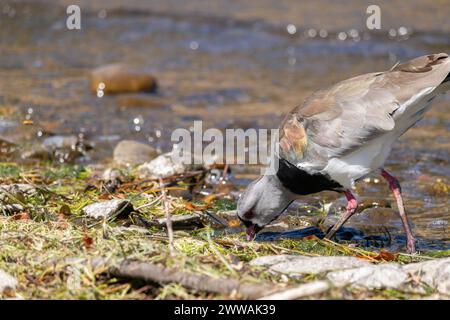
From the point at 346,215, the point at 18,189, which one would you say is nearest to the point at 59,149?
the point at 18,189

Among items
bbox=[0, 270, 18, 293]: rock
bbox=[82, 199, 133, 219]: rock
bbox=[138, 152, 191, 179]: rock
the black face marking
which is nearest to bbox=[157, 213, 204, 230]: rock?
bbox=[82, 199, 133, 219]: rock

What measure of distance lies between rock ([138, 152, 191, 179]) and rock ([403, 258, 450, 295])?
2.80m

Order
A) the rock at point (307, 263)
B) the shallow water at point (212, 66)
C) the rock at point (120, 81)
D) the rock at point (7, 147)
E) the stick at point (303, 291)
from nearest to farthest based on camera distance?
the stick at point (303, 291) < the rock at point (307, 263) < the rock at point (7, 147) < the shallow water at point (212, 66) < the rock at point (120, 81)

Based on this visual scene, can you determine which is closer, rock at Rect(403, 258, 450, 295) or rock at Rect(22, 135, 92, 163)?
rock at Rect(403, 258, 450, 295)

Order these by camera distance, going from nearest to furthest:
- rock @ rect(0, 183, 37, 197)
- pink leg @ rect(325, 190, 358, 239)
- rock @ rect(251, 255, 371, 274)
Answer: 1. rock @ rect(251, 255, 371, 274)
2. pink leg @ rect(325, 190, 358, 239)
3. rock @ rect(0, 183, 37, 197)

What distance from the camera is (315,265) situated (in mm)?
Answer: 4207

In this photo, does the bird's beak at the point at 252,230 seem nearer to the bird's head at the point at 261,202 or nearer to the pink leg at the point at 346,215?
the bird's head at the point at 261,202

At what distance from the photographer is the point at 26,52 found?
12.7 metres

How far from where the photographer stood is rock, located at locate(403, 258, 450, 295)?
13.1 ft

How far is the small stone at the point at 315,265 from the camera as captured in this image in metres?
4.16

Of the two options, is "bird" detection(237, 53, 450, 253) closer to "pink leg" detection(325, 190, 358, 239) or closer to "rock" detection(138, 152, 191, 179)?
"pink leg" detection(325, 190, 358, 239)

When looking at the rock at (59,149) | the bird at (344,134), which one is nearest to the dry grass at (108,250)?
the bird at (344,134)

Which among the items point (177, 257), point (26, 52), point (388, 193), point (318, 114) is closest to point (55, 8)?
point (26, 52)
